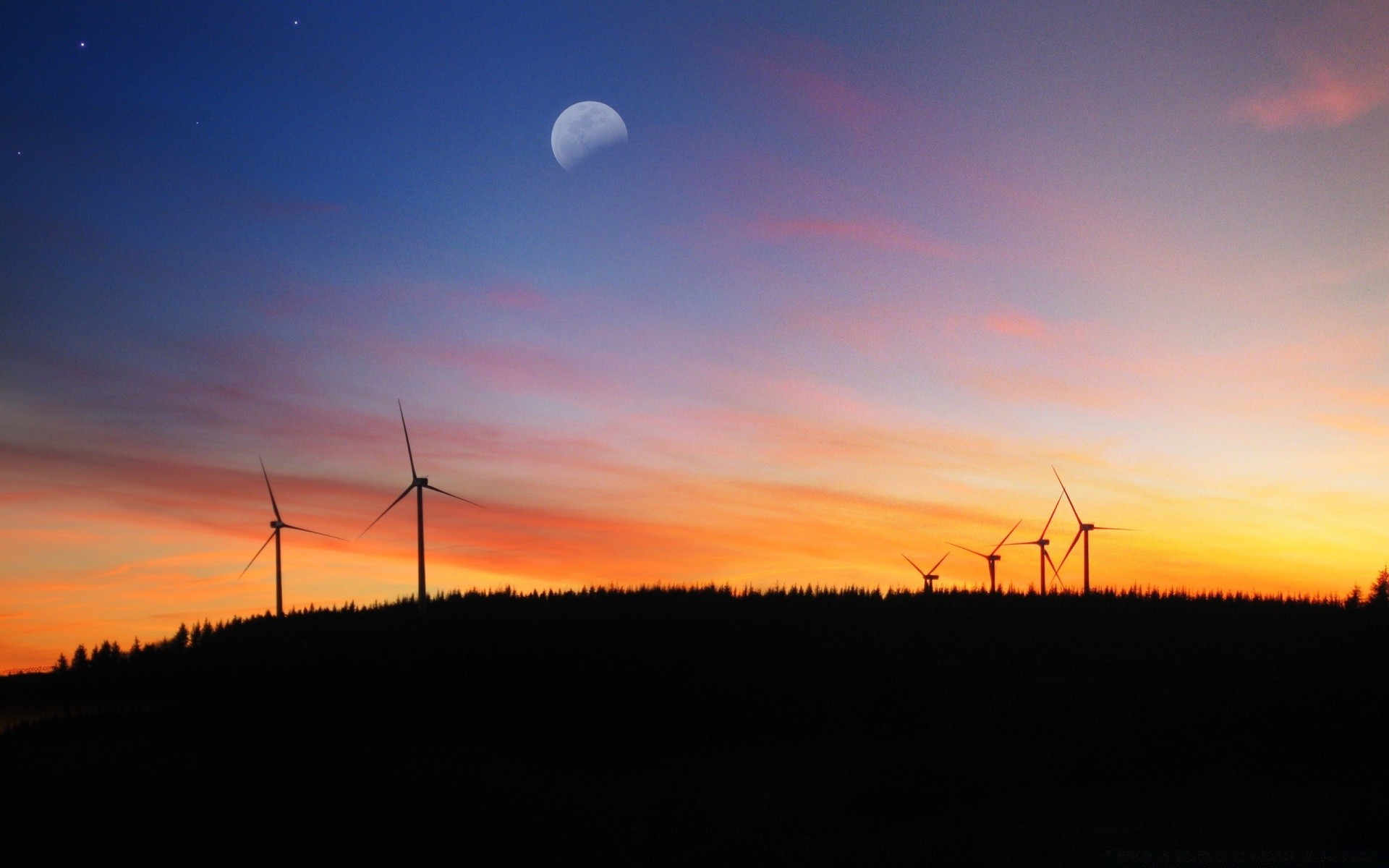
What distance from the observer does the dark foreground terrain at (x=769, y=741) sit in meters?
41.6

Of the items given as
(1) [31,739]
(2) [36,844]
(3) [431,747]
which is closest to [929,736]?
(3) [431,747]

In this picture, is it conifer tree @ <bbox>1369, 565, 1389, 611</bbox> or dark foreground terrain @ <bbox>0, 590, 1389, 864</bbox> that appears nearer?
dark foreground terrain @ <bbox>0, 590, 1389, 864</bbox>

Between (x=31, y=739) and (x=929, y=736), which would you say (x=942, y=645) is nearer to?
(x=929, y=736)

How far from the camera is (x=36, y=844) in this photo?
1713 inches

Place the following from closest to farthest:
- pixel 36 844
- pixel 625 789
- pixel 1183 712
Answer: pixel 36 844, pixel 625 789, pixel 1183 712

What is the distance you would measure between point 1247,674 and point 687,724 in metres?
31.4

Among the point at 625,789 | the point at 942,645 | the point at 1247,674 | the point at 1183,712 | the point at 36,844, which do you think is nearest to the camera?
the point at 36,844

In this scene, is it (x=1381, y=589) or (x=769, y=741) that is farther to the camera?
(x=1381, y=589)

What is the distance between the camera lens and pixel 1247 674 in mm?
59625

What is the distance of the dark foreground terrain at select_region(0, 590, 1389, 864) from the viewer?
41.6 m

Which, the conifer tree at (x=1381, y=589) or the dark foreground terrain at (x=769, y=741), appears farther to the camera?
the conifer tree at (x=1381, y=589)

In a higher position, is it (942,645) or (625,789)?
(942,645)

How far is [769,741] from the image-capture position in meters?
57.8

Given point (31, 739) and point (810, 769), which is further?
point (31, 739)
